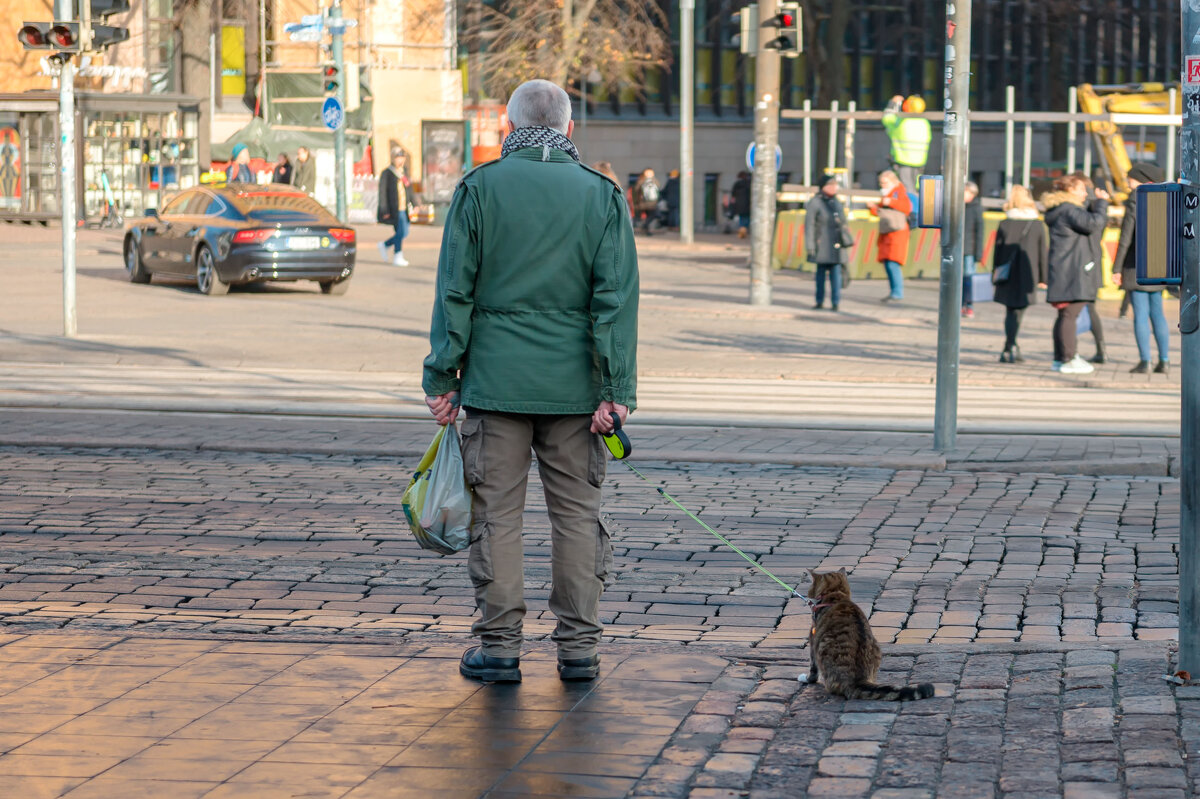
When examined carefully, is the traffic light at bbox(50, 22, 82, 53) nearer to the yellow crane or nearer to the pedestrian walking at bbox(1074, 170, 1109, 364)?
the pedestrian walking at bbox(1074, 170, 1109, 364)

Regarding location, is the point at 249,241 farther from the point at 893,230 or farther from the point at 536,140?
the point at 536,140

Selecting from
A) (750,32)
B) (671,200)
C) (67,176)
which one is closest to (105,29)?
Answer: (67,176)

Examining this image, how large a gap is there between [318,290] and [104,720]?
19923 mm

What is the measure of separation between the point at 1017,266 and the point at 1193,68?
37.5 ft

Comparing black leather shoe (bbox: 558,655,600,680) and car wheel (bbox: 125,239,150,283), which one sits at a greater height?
car wheel (bbox: 125,239,150,283)

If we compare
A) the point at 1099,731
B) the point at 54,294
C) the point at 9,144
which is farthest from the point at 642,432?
the point at 9,144

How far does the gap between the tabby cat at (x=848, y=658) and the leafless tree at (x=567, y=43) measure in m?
35.0

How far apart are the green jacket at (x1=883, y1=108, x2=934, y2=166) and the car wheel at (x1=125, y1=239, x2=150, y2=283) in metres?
11.1

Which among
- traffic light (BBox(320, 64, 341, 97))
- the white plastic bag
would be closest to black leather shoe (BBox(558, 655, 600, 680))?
the white plastic bag

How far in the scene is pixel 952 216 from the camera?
416 inches

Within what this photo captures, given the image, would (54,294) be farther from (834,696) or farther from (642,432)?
(834,696)

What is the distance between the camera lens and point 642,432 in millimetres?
11297

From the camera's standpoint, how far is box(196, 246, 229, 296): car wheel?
894 inches

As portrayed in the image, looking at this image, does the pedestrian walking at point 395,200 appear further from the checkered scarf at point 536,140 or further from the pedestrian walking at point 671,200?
the checkered scarf at point 536,140
